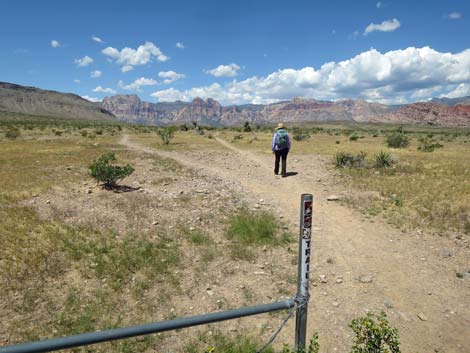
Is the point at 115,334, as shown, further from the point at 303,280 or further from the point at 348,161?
the point at 348,161

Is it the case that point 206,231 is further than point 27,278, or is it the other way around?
point 206,231

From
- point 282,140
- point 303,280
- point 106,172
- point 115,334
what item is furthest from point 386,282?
point 106,172

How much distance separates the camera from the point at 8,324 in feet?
14.3

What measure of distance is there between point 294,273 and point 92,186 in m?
9.07

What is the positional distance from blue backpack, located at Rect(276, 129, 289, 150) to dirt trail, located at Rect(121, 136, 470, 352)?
4.34m

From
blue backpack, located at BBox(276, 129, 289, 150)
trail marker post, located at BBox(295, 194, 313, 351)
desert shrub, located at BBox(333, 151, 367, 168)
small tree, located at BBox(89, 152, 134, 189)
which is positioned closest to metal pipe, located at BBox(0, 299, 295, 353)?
trail marker post, located at BBox(295, 194, 313, 351)

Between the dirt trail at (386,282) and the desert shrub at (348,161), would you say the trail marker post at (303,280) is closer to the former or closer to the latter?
the dirt trail at (386,282)

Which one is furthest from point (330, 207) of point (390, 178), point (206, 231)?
point (390, 178)

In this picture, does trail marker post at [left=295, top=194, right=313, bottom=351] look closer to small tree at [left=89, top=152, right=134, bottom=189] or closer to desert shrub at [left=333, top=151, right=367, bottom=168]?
small tree at [left=89, top=152, right=134, bottom=189]

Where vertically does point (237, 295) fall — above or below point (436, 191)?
below

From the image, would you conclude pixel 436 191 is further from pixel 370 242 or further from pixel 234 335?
pixel 234 335

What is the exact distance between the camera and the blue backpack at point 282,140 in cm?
1342

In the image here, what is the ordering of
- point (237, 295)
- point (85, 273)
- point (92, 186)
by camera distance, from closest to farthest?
point (237, 295) < point (85, 273) < point (92, 186)

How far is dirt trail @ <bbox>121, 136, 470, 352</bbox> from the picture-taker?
445 centimetres
